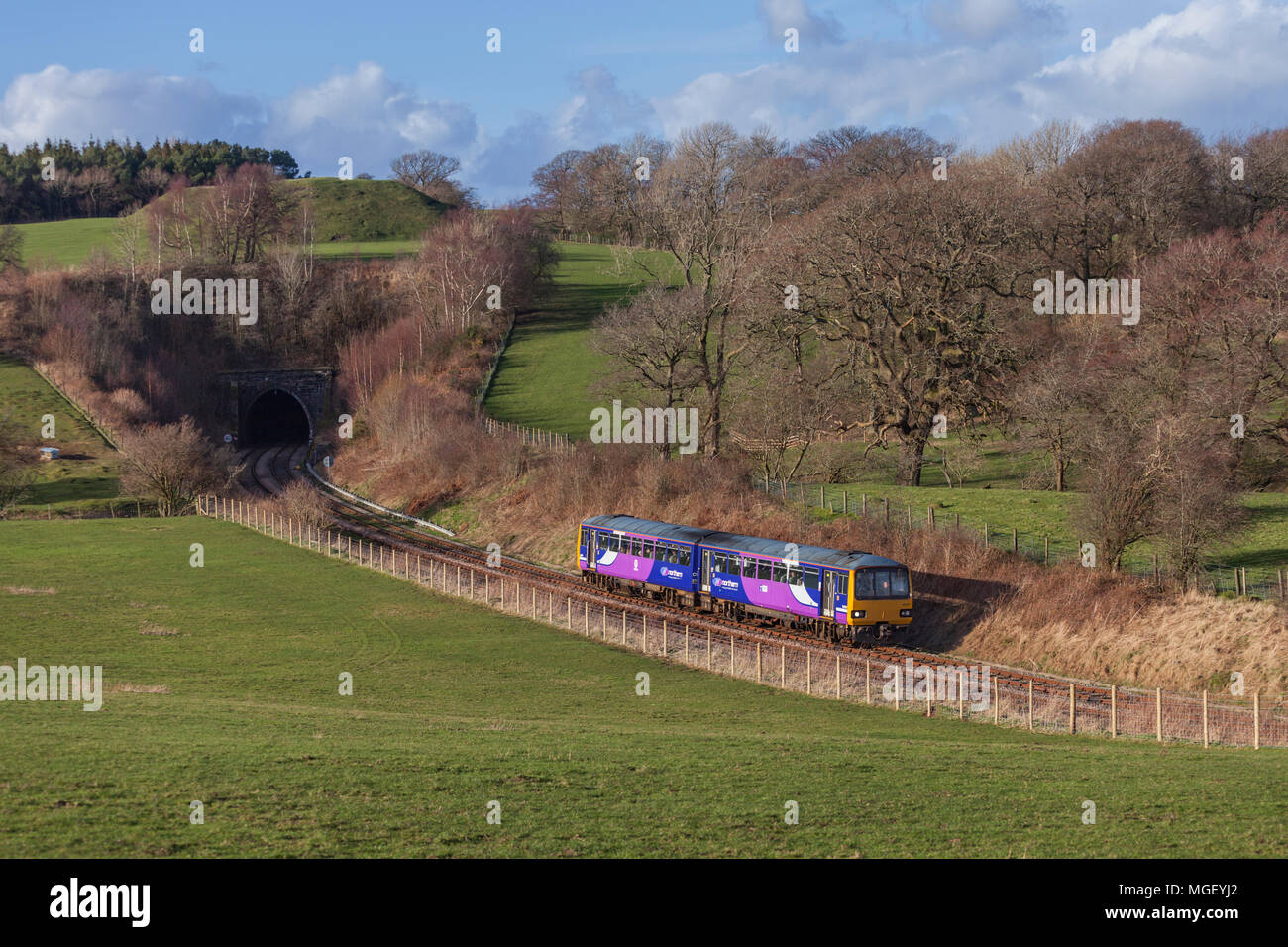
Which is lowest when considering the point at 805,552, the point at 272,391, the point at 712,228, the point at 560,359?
the point at 805,552

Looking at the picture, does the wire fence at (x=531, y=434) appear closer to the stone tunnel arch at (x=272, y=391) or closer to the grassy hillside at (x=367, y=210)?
the stone tunnel arch at (x=272, y=391)

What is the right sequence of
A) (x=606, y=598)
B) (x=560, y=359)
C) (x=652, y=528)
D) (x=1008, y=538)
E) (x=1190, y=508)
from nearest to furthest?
(x=1190, y=508)
(x=1008, y=538)
(x=606, y=598)
(x=652, y=528)
(x=560, y=359)

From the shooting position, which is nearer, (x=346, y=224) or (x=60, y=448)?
(x=60, y=448)

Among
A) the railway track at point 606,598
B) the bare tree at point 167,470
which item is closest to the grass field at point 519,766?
the railway track at point 606,598

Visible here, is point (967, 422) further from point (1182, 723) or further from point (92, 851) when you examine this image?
point (92, 851)

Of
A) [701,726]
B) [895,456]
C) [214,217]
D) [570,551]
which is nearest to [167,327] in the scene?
[214,217]

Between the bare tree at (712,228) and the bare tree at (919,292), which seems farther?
the bare tree at (712,228)

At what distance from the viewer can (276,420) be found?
10875 cm

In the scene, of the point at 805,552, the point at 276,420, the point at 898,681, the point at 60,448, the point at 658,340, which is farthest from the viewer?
the point at 276,420

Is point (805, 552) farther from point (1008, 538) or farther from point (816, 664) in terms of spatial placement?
point (1008, 538)

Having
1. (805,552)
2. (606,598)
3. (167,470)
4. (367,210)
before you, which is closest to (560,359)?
(167,470)

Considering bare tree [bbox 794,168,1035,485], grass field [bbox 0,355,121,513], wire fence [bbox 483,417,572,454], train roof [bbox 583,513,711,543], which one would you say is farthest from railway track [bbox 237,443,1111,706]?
bare tree [bbox 794,168,1035,485]

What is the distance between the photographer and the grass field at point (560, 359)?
80.1 meters

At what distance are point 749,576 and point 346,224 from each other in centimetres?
12113
